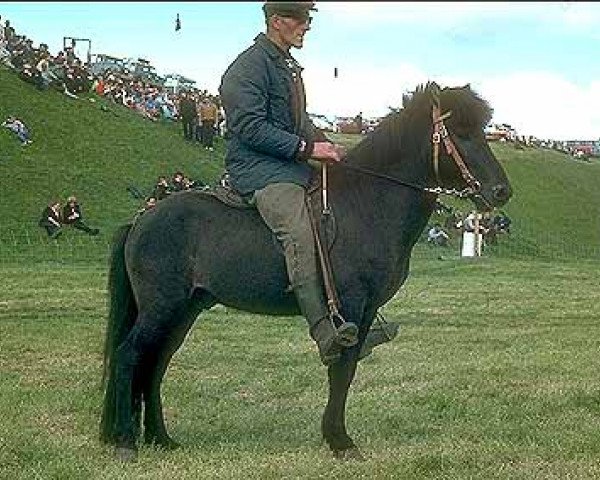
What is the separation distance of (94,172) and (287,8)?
26.1m

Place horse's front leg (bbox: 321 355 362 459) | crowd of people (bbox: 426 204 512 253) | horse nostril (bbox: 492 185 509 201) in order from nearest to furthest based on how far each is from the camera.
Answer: horse nostril (bbox: 492 185 509 201)
horse's front leg (bbox: 321 355 362 459)
crowd of people (bbox: 426 204 512 253)

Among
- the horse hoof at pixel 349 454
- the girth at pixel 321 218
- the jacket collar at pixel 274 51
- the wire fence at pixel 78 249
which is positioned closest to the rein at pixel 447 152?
the girth at pixel 321 218

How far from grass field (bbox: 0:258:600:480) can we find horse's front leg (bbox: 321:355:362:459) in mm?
161

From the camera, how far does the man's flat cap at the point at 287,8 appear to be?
6.98 metres

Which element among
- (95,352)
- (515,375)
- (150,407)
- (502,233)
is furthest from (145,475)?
(502,233)

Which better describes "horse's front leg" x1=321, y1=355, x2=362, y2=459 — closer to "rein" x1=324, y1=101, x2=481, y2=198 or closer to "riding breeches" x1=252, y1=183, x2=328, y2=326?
"riding breeches" x1=252, y1=183, x2=328, y2=326

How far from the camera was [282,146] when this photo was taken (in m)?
6.96

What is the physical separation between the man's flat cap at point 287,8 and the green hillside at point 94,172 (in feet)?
56.3

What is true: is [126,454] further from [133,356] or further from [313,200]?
[313,200]

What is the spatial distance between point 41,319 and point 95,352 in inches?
109

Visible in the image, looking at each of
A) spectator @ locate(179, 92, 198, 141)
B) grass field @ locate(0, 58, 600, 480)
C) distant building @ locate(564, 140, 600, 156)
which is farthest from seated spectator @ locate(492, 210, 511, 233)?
distant building @ locate(564, 140, 600, 156)

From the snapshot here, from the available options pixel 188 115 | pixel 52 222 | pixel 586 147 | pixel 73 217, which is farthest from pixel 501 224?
pixel 586 147

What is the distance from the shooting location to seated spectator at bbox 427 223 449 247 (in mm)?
29688

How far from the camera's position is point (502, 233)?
3356cm
